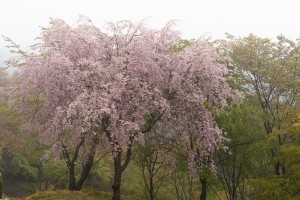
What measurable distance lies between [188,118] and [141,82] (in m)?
3.59

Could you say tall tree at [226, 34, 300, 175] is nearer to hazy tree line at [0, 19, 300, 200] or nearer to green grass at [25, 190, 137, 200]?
hazy tree line at [0, 19, 300, 200]

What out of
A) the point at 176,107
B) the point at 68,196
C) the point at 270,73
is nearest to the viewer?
the point at 176,107

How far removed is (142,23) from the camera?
56.2ft

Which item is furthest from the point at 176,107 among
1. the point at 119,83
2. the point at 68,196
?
the point at 68,196

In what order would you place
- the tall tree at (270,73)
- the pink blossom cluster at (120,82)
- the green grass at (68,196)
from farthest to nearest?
the tall tree at (270,73) → the green grass at (68,196) → the pink blossom cluster at (120,82)

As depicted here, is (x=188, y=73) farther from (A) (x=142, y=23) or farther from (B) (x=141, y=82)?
(A) (x=142, y=23)

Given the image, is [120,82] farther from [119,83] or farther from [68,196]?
[68,196]

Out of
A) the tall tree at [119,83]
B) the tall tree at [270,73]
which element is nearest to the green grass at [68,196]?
the tall tree at [119,83]

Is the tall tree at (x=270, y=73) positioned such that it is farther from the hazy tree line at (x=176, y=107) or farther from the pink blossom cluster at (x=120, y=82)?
the pink blossom cluster at (x=120, y=82)

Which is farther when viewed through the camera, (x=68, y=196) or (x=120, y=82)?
(x=68, y=196)

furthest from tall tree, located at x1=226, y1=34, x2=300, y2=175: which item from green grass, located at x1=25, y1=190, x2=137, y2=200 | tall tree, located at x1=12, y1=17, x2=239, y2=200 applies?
green grass, located at x1=25, y1=190, x2=137, y2=200

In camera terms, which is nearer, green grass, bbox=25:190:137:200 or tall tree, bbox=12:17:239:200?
tall tree, bbox=12:17:239:200

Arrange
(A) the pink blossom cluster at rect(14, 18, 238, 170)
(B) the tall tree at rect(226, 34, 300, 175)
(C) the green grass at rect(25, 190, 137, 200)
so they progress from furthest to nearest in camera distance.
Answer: (B) the tall tree at rect(226, 34, 300, 175) → (C) the green grass at rect(25, 190, 137, 200) → (A) the pink blossom cluster at rect(14, 18, 238, 170)

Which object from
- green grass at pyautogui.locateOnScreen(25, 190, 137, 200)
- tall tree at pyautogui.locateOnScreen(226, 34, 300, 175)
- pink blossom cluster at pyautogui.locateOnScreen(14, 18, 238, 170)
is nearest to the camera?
pink blossom cluster at pyautogui.locateOnScreen(14, 18, 238, 170)
